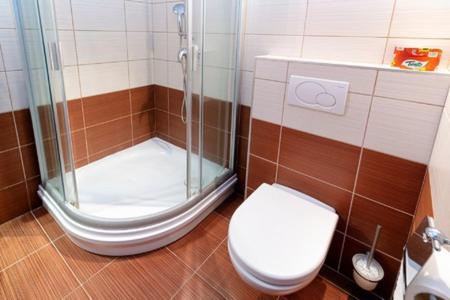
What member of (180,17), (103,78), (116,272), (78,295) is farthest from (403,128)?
(103,78)

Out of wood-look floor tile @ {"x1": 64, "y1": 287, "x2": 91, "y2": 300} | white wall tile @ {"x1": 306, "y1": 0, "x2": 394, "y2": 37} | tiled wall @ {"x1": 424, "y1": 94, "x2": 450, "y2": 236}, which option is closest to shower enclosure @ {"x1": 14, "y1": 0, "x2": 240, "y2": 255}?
wood-look floor tile @ {"x1": 64, "y1": 287, "x2": 91, "y2": 300}

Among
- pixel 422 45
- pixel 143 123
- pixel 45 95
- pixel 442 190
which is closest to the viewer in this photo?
pixel 442 190

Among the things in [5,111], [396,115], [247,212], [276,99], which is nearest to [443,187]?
[396,115]

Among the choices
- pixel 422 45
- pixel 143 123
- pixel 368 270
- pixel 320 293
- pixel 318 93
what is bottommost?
pixel 320 293

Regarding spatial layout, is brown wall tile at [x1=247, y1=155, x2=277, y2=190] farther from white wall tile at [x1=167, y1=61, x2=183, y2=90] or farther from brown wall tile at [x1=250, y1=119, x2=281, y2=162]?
white wall tile at [x1=167, y1=61, x2=183, y2=90]

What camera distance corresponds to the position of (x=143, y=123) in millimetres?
2389

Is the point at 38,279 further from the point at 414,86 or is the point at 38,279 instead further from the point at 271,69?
the point at 414,86

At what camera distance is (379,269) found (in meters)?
1.35

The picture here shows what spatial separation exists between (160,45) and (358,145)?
165 centimetres

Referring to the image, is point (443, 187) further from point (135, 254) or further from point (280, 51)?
point (135, 254)

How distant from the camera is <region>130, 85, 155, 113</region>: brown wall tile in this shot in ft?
7.37

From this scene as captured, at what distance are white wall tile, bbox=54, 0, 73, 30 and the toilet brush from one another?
2094 millimetres

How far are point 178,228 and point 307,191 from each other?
0.77 m

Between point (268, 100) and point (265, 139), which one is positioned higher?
point (268, 100)
